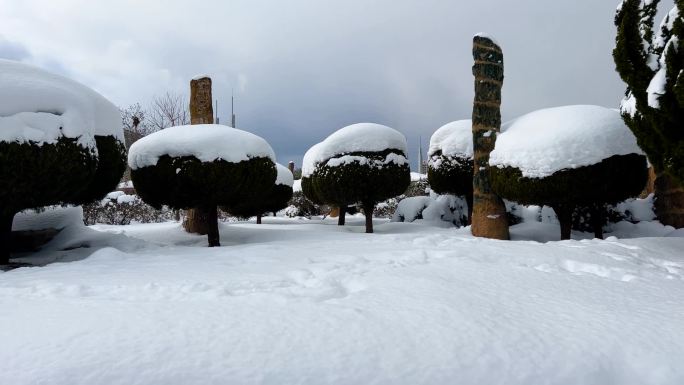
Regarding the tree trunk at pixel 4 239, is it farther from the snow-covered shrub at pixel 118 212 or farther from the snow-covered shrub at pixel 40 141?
the snow-covered shrub at pixel 118 212

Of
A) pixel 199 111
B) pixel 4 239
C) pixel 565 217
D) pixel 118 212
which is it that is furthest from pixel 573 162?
pixel 118 212

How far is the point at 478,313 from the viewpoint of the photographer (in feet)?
6.91

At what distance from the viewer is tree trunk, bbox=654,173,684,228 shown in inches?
228

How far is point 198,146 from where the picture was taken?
514cm

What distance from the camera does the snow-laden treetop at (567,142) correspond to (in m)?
4.92

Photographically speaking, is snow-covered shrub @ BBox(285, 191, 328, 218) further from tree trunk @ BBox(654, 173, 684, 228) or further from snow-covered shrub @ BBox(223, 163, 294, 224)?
tree trunk @ BBox(654, 173, 684, 228)

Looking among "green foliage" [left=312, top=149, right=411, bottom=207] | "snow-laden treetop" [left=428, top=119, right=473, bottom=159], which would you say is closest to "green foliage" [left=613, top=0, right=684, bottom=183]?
"snow-laden treetop" [left=428, top=119, right=473, bottom=159]

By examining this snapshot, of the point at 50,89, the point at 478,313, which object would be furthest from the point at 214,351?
the point at 50,89

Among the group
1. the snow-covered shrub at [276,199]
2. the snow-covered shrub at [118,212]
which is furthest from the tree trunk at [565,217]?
the snow-covered shrub at [118,212]

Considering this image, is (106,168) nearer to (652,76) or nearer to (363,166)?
(363,166)

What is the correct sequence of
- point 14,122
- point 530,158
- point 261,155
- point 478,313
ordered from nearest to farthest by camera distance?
point 478,313
point 14,122
point 530,158
point 261,155

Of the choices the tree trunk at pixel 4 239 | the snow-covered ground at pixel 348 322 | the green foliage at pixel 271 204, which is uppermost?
the green foliage at pixel 271 204

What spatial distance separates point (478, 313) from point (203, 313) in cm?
137

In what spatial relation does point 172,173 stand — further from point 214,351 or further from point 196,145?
point 214,351
